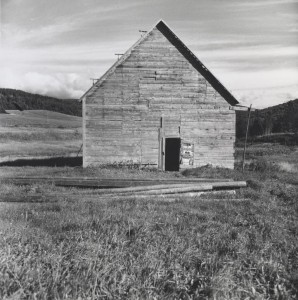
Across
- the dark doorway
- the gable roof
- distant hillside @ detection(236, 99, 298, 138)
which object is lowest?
the dark doorway

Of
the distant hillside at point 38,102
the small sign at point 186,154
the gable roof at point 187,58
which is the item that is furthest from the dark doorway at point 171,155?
the distant hillside at point 38,102

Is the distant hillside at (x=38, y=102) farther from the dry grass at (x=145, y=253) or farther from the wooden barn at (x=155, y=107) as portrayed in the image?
the dry grass at (x=145, y=253)

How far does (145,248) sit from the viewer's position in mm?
6129

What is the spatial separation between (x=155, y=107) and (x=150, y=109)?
0.28m

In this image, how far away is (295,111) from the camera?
78.1 meters

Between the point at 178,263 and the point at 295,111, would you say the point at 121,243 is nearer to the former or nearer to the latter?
the point at 178,263

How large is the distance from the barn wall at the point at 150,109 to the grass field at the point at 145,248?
317 inches

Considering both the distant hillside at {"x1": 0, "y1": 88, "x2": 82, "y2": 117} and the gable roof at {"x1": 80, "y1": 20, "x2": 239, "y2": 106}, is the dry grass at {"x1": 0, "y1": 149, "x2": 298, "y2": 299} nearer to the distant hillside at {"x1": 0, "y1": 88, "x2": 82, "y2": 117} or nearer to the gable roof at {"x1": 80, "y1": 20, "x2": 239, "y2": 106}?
the gable roof at {"x1": 80, "y1": 20, "x2": 239, "y2": 106}

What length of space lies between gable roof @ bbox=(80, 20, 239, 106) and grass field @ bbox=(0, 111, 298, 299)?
Answer: 30.0ft

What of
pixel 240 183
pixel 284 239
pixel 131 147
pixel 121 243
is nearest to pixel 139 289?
pixel 121 243

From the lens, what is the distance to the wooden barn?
1911cm

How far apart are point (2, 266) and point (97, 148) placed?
1443 centimetres

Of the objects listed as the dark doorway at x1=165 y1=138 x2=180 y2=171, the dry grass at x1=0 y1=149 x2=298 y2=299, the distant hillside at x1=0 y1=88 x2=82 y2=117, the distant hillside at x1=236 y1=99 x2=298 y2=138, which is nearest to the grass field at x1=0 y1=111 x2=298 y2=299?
the dry grass at x1=0 y1=149 x2=298 y2=299

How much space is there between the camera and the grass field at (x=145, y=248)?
4.73 metres
